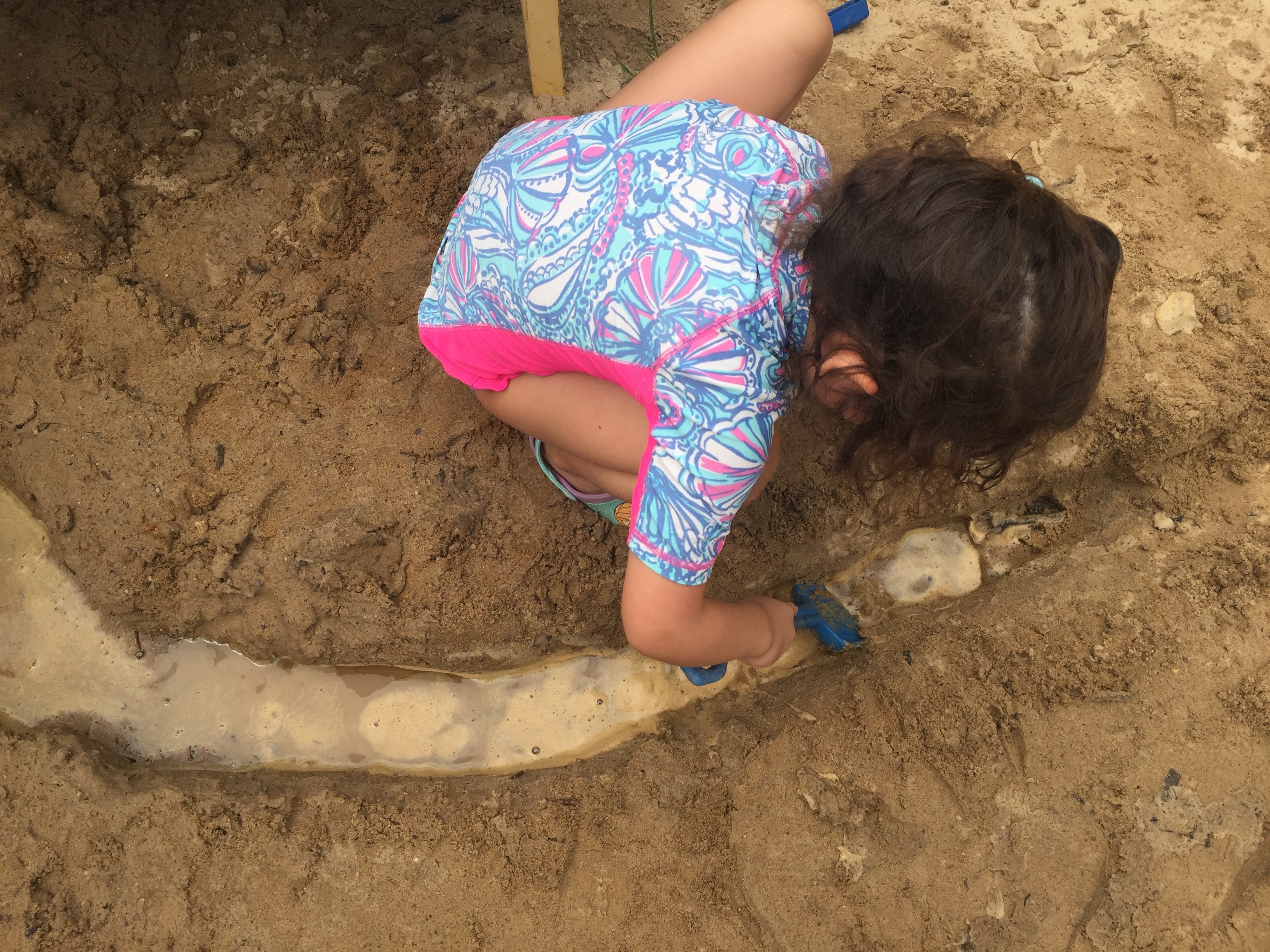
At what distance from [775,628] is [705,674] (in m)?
0.18

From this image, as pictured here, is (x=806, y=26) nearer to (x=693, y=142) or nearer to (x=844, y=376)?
(x=693, y=142)

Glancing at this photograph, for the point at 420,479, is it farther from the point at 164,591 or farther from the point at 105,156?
the point at 105,156

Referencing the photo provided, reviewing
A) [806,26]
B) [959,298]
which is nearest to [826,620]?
[959,298]

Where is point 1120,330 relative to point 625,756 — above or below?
above

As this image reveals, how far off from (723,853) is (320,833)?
0.69 m

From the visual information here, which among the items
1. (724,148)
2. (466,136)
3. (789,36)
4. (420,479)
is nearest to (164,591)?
(420,479)

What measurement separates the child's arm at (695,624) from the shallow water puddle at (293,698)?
285mm

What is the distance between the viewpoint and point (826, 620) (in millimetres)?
1697

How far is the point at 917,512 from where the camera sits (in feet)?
5.97

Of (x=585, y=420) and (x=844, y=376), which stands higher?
(x=844, y=376)

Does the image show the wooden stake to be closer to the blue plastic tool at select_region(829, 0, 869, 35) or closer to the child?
the child

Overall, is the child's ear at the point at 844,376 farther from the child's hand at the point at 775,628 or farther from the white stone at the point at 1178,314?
the white stone at the point at 1178,314

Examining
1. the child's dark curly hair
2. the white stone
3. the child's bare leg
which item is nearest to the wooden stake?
the child's bare leg

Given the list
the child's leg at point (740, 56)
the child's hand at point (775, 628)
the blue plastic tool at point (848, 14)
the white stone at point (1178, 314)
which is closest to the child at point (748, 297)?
the child's leg at point (740, 56)
